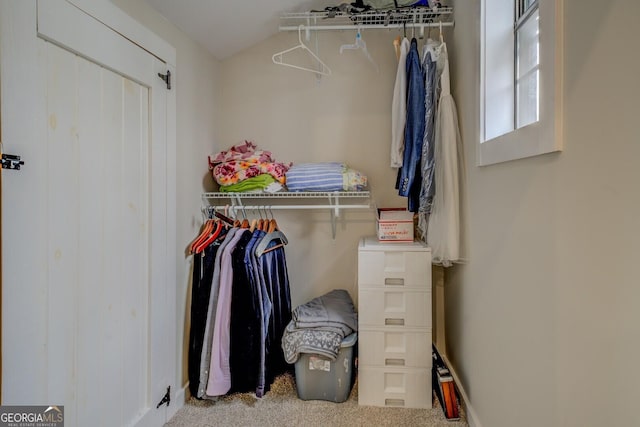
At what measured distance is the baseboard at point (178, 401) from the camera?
1.73 meters

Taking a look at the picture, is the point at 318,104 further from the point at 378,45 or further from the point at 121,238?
the point at 121,238

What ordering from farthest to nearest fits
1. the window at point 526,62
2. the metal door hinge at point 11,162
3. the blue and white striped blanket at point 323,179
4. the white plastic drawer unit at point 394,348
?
the blue and white striped blanket at point 323,179, the white plastic drawer unit at point 394,348, the window at point 526,62, the metal door hinge at point 11,162

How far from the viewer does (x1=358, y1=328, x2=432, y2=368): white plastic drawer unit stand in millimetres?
A: 1799

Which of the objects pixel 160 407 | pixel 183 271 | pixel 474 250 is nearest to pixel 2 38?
pixel 183 271

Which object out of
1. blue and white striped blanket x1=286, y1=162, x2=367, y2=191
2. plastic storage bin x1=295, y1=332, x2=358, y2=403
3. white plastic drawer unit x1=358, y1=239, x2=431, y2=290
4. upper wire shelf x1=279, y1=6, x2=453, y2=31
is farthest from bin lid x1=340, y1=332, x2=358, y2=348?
upper wire shelf x1=279, y1=6, x2=453, y2=31

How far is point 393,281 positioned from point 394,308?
142mm

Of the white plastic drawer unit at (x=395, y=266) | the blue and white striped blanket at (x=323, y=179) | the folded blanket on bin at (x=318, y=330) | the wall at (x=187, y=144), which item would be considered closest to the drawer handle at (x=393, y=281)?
the white plastic drawer unit at (x=395, y=266)

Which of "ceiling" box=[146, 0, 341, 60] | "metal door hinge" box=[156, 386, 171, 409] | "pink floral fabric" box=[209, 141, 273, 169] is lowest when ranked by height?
"metal door hinge" box=[156, 386, 171, 409]

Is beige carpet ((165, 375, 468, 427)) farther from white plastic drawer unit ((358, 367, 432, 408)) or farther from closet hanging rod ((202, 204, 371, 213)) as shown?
closet hanging rod ((202, 204, 371, 213))

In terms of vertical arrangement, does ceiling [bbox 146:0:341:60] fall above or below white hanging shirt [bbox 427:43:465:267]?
above

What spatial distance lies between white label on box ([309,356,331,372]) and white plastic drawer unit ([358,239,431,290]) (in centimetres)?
46

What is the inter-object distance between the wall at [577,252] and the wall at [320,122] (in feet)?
3.54

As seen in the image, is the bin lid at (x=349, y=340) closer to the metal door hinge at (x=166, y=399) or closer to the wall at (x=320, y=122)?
the wall at (x=320, y=122)

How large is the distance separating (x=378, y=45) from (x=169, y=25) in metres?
1.27
